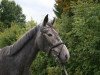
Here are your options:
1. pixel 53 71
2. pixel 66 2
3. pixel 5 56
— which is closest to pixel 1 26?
pixel 66 2

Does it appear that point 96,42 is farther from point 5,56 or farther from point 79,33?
point 5,56

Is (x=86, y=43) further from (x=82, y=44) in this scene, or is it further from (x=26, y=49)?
(x=26, y=49)

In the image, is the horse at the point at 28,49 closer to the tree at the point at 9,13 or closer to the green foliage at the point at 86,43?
the green foliage at the point at 86,43

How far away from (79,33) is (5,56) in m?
11.0

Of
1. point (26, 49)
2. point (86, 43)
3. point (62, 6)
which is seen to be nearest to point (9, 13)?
point (62, 6)

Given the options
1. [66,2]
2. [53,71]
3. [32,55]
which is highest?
[66,2]

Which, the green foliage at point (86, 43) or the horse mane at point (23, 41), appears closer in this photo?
the horse mane at point (23, 41)

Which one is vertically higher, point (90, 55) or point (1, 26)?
point (1, 26)

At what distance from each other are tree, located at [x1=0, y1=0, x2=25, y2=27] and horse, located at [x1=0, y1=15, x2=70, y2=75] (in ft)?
156

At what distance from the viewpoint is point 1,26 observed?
51875 millimetres

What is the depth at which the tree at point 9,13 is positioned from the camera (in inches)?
2175

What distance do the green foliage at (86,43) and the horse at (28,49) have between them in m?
9.70

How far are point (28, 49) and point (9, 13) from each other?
49.3 meters

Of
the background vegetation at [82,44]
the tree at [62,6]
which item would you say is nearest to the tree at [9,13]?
the tree at [62,6]
